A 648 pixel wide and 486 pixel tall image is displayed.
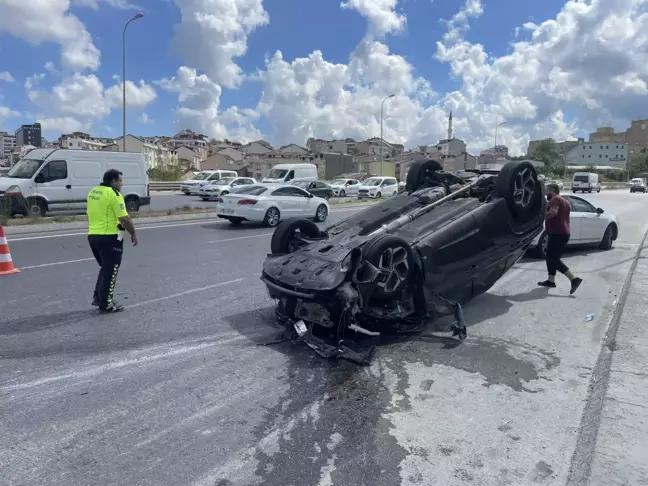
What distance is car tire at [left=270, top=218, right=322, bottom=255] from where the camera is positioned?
19.7 ft

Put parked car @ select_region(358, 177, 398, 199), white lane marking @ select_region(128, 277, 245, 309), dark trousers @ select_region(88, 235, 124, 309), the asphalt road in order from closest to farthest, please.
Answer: the asphalt road
dark trousers @ select_region(88, 235, 124, 309)
white lane marking @ select_region(128, 277, 245, 309)
parked car @ select_region(358, 177, 398, 199)

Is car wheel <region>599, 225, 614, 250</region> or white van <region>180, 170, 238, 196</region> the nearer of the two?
car wheel <region>599, 225, 614, 250</region>

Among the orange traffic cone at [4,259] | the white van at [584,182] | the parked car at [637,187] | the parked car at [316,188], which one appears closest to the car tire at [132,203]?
the parked car at [316,188]

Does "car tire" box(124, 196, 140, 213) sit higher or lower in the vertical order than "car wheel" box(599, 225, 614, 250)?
Result: higher

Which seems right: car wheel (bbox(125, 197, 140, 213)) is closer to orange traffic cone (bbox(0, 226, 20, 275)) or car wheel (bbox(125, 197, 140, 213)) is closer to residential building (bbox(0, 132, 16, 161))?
orange traffic cone (bbox(0, 226, 20, 275))

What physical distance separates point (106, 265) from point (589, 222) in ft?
→ 32.0

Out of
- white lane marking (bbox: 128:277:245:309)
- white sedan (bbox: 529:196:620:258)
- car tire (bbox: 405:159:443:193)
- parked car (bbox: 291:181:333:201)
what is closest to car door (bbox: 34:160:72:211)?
white lane marking (bbox: 128:277:245:309)

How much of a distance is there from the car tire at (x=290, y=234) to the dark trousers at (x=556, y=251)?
3.69m

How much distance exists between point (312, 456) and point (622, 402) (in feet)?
7.64

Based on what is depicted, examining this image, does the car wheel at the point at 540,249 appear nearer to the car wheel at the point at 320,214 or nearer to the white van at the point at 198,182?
the car wheel at the point at 320,214

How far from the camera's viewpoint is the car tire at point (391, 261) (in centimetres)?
478

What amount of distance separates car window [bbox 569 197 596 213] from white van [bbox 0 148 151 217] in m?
13.1

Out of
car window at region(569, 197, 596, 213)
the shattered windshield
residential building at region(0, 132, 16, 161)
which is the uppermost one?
residential building at region(0, 132, 16, 161)

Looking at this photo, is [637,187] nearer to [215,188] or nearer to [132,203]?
[215,188]
